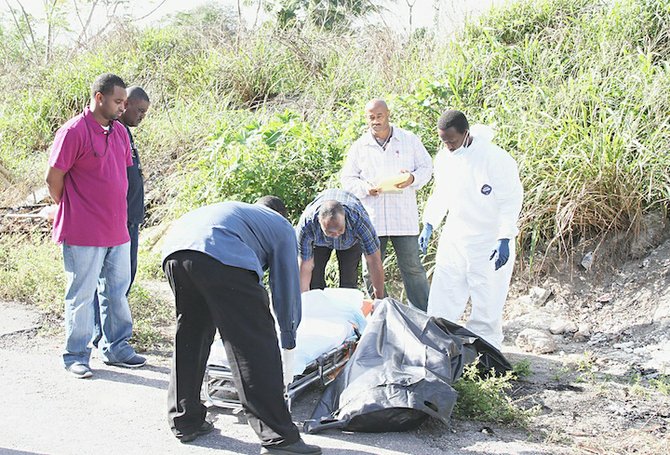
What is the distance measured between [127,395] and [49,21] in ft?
46.4

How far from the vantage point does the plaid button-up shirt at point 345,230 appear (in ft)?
18.1

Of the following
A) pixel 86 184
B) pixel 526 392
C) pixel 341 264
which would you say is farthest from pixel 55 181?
pixel 526 392

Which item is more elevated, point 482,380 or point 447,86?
point 447,86

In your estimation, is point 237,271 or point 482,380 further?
point 482,380

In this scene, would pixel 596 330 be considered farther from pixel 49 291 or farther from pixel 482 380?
pixel 49 291

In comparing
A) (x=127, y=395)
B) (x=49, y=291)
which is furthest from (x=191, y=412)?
(x=49, y=291)

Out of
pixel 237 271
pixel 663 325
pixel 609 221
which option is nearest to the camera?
pixel 237 271

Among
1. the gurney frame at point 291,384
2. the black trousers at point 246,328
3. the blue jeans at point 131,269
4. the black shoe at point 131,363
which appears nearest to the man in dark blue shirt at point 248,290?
the black trousers at point 246,328

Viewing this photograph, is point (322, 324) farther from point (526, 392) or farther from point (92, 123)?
point (92, 123)

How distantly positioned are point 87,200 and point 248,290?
1.85m

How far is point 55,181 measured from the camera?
16.3 ft

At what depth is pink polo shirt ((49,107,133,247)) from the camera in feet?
16.2

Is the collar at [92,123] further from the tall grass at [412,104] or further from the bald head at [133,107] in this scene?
the tall grass at [412,104]

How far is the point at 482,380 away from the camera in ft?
15.9
